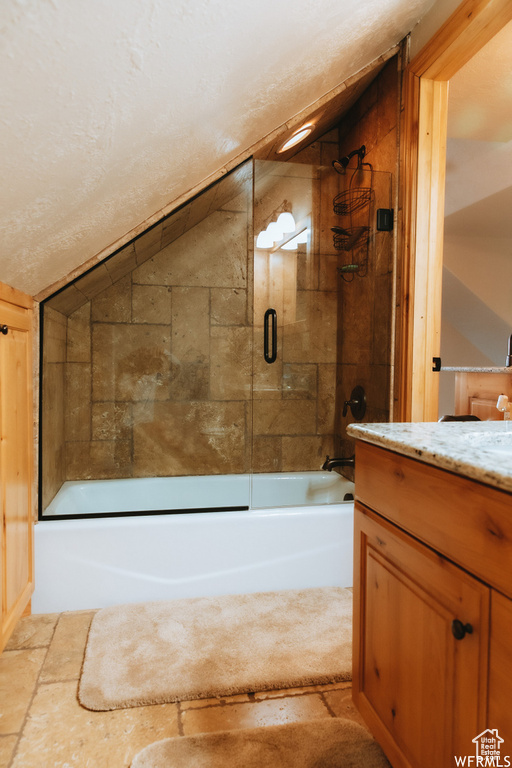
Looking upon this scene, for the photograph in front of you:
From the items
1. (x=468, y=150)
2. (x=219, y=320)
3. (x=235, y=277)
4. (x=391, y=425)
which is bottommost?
(x=391, y=425)

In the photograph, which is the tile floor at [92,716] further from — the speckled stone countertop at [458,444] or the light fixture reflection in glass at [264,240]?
the light fixture reflection in glass at [264,240]

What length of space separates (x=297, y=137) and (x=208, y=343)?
1.21 m

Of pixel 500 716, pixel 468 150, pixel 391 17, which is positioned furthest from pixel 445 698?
pixel 468 150

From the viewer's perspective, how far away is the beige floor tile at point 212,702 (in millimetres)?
1484

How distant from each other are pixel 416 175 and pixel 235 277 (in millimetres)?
1231

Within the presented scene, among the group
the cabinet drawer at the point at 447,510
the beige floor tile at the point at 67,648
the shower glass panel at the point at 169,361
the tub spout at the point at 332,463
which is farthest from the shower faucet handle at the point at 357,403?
the beige floor tile at the point at 67,648

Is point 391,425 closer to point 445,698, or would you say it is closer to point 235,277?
point 445,698

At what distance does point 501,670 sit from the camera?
2.52ft

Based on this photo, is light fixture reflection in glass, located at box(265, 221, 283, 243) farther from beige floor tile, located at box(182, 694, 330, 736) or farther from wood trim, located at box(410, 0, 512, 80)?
beige floor tile, located at box(182, 694, 330, 736)

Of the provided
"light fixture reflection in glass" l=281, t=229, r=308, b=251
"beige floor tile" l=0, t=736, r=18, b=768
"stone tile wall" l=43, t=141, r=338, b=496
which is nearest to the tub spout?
"stone tile wall" l=43, t=141, r=338, b=496

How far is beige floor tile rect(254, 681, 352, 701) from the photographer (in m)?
1.53

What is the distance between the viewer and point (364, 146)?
270 centimetres
